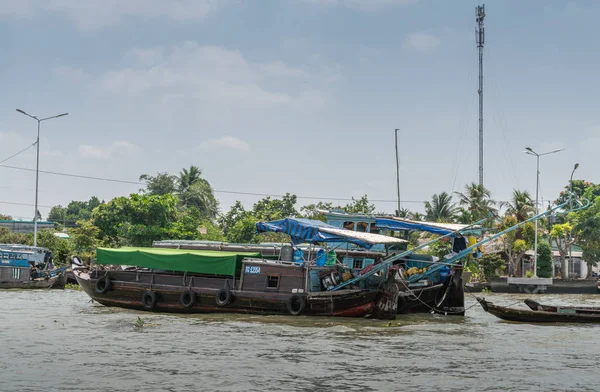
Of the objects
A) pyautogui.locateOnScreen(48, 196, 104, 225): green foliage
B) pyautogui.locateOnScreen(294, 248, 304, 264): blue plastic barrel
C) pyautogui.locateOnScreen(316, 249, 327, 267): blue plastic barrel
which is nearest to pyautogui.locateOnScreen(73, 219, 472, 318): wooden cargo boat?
pyautogui.locateOnScreen(316, 249, 327, 267): blue plastic barrel

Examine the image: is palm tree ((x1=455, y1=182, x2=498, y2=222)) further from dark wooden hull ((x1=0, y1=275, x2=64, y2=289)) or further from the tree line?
dark wooden hull ((x1=0, y1=275, x2=64, y2=289))

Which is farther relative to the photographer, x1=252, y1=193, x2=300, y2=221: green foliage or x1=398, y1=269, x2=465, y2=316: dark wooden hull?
x1=252, y1=193, x2=300, y2=221: green foliage

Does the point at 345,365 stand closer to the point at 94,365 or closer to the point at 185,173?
the point at 94,365

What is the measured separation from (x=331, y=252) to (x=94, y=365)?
12.1m

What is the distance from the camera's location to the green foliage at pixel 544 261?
50.6m

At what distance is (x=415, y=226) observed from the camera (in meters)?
28.3

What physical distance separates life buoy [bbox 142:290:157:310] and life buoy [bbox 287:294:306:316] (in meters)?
5.76

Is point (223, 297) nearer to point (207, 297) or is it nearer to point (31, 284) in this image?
point (207, 297)

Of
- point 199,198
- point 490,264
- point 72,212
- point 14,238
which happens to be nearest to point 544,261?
point 490,264

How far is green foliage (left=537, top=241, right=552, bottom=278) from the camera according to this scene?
50.6 meters

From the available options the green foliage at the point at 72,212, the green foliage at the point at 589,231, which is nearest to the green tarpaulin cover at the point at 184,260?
the green foliage at the point at 589,231

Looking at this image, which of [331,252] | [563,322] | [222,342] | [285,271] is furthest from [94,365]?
[563,322]

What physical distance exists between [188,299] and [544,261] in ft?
108

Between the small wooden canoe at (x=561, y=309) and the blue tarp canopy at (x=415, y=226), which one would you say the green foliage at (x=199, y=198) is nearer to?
the blue tarp canopy at (x=415, y=226)
